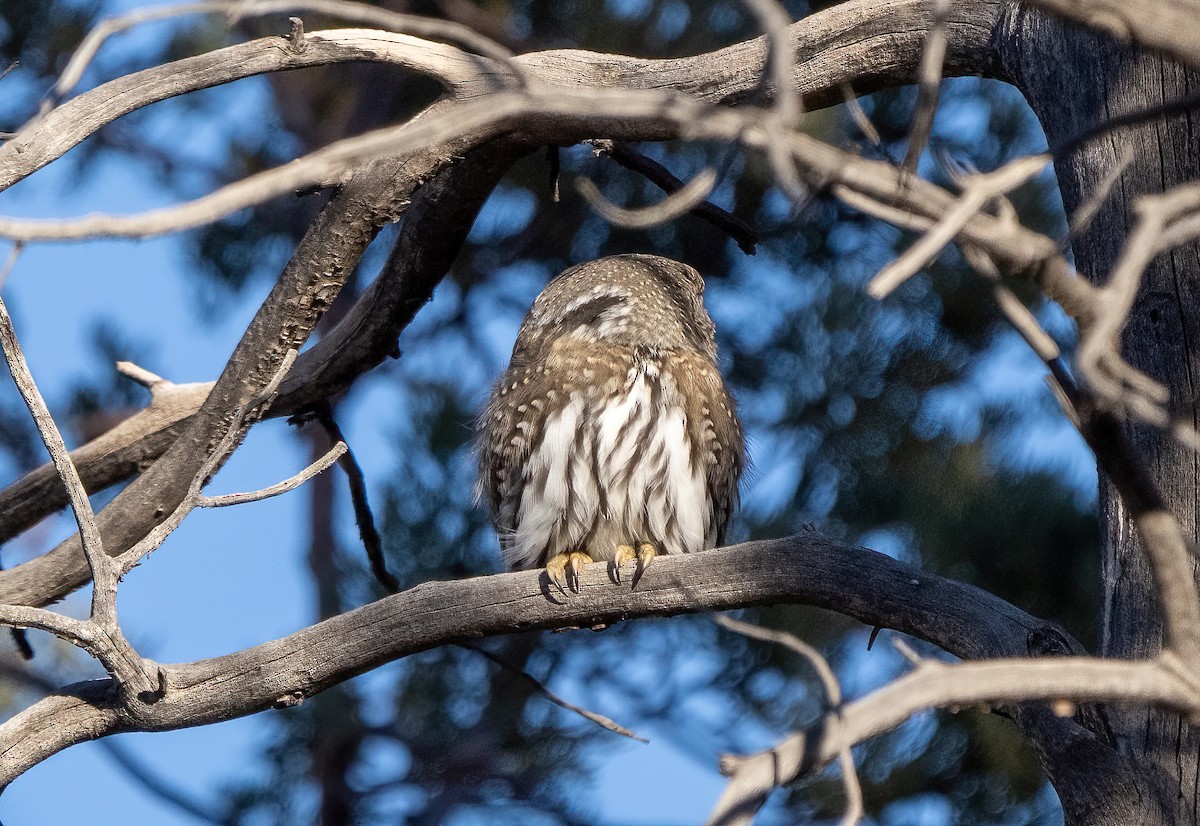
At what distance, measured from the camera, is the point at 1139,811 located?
201 cm

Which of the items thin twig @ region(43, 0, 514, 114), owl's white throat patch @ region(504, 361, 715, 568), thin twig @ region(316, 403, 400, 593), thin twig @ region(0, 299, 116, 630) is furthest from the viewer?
thin twig @ region(316, 403, 400, 593)

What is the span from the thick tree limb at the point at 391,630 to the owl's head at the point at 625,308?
31.9 inches

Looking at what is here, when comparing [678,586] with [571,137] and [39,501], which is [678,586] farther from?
[39,501]

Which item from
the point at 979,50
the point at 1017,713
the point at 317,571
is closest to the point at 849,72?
the point at 979,50

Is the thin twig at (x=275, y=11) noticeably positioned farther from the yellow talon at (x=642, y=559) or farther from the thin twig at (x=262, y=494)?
the yellow talon at (x=642, y=559)

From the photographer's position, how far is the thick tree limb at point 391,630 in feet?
8.17

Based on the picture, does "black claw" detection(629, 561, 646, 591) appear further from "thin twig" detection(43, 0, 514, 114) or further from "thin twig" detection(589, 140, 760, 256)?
"thin twig" detection(43, 0, 514, 114)

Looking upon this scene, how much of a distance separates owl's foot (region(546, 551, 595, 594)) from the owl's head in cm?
59

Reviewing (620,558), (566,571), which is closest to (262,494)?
(566,571)

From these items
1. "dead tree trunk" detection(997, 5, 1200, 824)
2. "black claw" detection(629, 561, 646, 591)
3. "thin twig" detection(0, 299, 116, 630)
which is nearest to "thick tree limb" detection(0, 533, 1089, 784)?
"black claw" detection(629, 561, 646, 591)

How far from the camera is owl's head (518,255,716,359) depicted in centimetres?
338

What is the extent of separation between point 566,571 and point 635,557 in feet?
0.75

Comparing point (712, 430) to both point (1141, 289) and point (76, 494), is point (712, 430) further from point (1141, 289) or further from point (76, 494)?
point (76, 494)

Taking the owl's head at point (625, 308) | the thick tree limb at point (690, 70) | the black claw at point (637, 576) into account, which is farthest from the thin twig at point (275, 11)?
the owl's head at point (625, 308)
